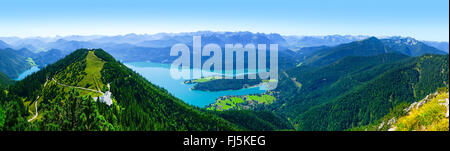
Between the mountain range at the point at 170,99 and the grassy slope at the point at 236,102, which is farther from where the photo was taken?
the grassy slope at the point at 236,102

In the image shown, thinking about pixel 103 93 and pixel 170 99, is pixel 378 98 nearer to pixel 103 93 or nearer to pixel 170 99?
pixel 170 99

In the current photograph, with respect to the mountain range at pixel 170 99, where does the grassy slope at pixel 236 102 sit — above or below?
below

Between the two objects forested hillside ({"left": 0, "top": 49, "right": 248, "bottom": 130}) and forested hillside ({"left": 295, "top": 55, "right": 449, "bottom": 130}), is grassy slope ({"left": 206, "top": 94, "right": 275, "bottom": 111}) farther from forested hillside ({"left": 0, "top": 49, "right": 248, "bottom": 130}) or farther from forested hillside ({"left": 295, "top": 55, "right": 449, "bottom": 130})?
forested hillside ({"left": 0, "top": 49, "right": 248, "bottom": 130})

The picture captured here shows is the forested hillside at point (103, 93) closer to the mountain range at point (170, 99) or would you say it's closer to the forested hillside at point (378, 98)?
the mountain range at point (170, 99)

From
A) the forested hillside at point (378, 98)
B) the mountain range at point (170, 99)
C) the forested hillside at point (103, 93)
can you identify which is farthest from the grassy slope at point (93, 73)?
the forested hillside at point (378, 98)

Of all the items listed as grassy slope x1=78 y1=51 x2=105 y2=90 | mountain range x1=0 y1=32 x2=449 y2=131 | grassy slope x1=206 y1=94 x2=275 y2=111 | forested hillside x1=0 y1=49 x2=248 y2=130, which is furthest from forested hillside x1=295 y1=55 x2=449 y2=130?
grassy slope x1=78 y1=51 x2=105 y2=90

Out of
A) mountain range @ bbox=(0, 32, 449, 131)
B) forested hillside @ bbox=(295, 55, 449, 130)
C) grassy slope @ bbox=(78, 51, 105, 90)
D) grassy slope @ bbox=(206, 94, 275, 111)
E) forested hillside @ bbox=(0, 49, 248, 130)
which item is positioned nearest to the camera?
mountain range @ bbox=(0, 32, 449, 131)

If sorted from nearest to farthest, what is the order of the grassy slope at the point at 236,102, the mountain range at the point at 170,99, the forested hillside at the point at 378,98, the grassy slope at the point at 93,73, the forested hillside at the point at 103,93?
the mountain range at the point at 170,99 < the forested hillside at the point at 103,93 < the grassy slope at the point at 93,73 < the forested hillside at the point at 378,98 < the grassy slope at the point at 236,102

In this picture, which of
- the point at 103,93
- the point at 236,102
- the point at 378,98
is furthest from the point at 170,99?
the point at 378,98

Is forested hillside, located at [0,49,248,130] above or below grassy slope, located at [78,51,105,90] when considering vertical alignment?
below
